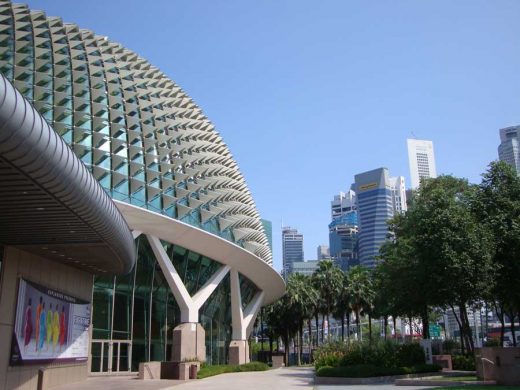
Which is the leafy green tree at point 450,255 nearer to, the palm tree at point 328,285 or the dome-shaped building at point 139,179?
the dome-shaped building at point 139,179

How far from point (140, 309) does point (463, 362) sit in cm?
2194

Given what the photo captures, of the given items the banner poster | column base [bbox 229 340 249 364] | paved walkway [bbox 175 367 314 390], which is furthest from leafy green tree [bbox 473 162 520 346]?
the banner poster

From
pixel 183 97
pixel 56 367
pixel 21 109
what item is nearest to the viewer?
pixel 21 109

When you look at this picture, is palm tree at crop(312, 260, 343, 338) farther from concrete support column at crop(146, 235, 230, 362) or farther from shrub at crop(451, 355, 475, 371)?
concrete support column at crop(146, 235, 230, 362)

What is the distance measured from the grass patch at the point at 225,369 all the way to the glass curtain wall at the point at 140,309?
398 centimetres

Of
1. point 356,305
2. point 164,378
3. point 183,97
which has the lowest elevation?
point 164,378

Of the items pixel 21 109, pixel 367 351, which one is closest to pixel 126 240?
pixel 21 109

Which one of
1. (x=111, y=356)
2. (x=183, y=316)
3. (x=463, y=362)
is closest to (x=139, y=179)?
(x=183, y=316)

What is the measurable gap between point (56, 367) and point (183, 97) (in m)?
29.8

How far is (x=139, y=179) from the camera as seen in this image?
34.6 metres

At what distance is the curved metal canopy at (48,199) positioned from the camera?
10.1 meters

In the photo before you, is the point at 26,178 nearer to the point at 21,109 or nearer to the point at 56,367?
the point at 21,109

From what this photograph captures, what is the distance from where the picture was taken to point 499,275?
102ft

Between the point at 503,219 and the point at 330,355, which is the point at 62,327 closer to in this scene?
the point at 330,355
